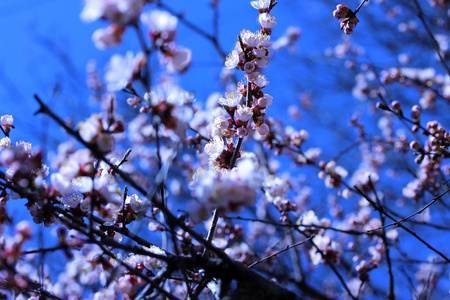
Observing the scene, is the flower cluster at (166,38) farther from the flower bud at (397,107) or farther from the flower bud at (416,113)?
the flower bud at (416,113)

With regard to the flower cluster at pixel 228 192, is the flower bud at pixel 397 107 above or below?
above

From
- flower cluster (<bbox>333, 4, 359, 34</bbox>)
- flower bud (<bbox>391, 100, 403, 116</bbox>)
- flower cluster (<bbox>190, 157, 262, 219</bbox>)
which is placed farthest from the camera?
flower bud (<bbox>391, 100, 403, 116</bbox>)

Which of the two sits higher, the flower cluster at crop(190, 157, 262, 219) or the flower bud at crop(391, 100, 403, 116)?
the flower bud at crop(391, 100, 403, 116)

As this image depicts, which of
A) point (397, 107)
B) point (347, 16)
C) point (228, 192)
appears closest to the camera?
point (228, 192)

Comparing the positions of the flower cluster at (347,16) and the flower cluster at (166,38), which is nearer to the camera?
the flower cluster at (166,38)

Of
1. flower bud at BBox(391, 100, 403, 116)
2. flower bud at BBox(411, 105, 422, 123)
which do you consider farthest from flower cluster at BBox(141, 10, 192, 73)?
flower bud at BBox(411, 105, 422, 123)

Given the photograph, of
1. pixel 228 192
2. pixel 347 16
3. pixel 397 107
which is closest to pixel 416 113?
pixel 397 107

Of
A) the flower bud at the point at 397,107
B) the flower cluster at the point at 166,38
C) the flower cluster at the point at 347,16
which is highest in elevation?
the flower cluster at the point at 347,16

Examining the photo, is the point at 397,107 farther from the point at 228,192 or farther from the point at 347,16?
the point at 228,192

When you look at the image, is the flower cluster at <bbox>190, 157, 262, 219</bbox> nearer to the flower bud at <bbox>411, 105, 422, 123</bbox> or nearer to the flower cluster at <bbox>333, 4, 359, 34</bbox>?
the flower cluster at <bbox>333, 4, 359, 34</bbox>

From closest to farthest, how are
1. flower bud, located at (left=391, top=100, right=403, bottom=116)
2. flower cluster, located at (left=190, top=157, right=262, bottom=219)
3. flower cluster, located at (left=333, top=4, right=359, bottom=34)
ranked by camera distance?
flower cluster, located at (left=190, top=157, right=262, bottom=219), flower cluster, located at (left=333, top=4, right=359, bottom=34), flower bud, located at (left=391, top=100, right=403, bottom=116)

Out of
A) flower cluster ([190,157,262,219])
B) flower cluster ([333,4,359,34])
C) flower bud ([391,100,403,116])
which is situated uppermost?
flower cluster ([333,4,359,34])

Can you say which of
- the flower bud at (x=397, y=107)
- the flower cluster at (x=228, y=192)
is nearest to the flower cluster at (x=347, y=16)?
the flower bud at (x=397, y=107)
